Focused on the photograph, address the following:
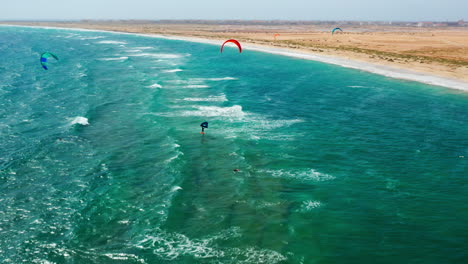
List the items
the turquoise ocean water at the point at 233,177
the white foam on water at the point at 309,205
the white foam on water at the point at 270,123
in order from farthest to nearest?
1. the white foam on water at the point at 270,123
2. the white foam on water at the point at 309,205
3. the turquoise ocean water at the point at 233,177

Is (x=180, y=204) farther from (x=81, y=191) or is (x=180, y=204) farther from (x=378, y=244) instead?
(x=378, y=244)

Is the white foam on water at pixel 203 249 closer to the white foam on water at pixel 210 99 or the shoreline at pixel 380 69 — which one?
the white foam on water at pixel 210 99

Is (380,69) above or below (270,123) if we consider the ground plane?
above

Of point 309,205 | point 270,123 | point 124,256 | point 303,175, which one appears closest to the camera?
point 124,256

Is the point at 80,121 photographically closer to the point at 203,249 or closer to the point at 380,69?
the point at 203,249

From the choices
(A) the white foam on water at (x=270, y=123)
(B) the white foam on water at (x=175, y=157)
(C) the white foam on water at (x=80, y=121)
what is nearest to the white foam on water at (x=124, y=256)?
(B) the white foam on water at (x=175, y=157)

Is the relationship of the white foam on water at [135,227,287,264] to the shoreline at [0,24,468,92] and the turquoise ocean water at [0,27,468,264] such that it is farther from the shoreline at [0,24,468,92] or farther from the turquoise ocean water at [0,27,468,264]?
the shoreline at [0,24,468,92]

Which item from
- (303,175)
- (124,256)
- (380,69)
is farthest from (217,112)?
(380,69)
